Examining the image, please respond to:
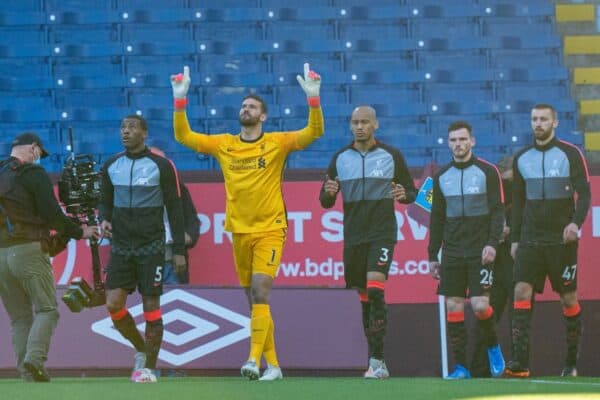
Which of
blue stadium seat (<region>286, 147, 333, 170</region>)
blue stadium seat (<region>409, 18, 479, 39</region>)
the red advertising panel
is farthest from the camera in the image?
blue stadium seat (<region>409, 18, 479, 39</region>)

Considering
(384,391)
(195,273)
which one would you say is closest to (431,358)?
(195,273)

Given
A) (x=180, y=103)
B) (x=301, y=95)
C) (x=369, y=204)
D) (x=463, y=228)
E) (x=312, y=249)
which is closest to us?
(x=180, y=103)

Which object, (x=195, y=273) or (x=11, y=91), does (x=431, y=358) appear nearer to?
(x=195, y=273)

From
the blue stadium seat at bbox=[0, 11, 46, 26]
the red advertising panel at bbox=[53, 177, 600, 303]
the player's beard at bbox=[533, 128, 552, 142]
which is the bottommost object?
the red advertising panel at bbox=[53, 177, 600, 303]

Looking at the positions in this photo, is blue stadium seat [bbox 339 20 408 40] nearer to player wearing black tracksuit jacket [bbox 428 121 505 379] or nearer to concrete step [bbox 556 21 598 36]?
concrete step [bbox 556 21 598 36]

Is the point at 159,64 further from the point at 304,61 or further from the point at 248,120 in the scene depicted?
the point at 248,120

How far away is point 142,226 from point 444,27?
6.97m

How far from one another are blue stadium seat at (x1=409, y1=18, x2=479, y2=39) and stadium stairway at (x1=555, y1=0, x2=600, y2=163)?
113 centimetres

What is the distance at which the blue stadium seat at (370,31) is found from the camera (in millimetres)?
16094

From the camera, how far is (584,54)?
16.2 meters

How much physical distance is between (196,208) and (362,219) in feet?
9.28

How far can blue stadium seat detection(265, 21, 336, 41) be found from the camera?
16000 millimetres

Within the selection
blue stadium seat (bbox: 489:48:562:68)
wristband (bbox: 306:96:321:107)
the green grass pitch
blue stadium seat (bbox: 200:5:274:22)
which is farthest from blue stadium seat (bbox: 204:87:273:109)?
the green grass pitch

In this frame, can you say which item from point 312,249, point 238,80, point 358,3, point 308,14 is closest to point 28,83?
point 238,80
